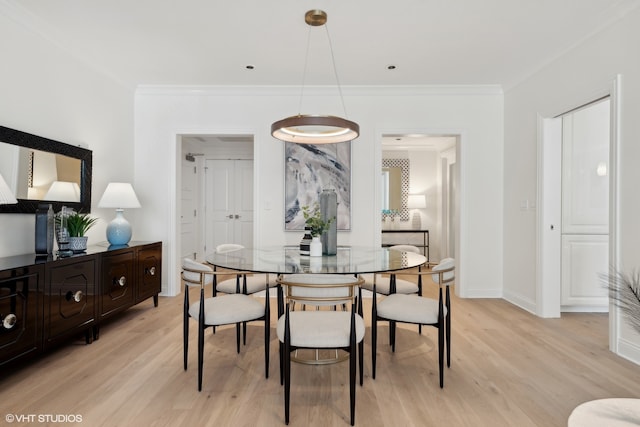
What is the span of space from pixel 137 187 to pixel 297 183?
2.00m

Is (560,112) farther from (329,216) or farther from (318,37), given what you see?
(329,216)

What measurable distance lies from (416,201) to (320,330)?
205 inches

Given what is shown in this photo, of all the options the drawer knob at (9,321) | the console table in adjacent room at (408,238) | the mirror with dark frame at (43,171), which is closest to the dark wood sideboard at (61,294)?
the drawer knob at (9,321)

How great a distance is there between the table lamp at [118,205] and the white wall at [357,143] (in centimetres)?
80

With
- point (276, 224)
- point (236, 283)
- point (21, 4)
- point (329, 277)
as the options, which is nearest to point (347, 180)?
point (276, 224)

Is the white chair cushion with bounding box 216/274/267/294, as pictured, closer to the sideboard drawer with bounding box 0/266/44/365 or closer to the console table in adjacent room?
the sideboard drawer with bounding box 0/266/44/365

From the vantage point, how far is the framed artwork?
4.23m

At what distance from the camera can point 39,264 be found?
224 cm

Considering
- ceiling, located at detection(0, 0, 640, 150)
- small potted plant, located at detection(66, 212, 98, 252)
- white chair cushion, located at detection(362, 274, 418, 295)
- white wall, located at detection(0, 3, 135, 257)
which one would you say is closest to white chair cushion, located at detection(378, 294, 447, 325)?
white chair cushion, located at detection(362, 274, 418, 295)

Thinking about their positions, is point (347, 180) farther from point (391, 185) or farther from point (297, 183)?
point (391, 185)

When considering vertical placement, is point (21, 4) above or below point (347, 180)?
above

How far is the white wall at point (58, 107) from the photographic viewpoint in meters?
2.58

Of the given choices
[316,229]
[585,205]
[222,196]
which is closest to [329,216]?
[316,229]

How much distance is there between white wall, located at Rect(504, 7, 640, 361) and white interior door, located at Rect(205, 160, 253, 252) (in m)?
4.61
